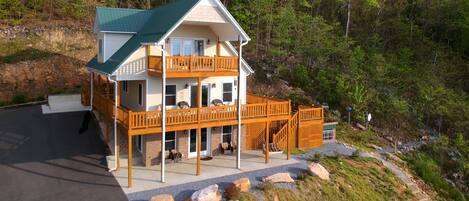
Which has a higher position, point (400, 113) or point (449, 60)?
point (449, 60)

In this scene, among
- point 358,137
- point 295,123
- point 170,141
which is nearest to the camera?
point 170,141

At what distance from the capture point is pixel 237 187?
14.2 m

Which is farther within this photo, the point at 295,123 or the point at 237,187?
the point at 295,123

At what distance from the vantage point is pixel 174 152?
1816 cm

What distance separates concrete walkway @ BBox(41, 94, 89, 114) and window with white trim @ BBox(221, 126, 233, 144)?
39.3 feet

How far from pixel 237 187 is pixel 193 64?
20.5 ft

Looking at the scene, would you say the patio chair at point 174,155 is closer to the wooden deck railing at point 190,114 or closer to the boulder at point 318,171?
the wooden deck railing at point 190,114

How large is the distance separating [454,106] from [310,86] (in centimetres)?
1162

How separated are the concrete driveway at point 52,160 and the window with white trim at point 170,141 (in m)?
3.28

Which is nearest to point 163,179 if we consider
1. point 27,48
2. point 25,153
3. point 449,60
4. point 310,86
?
point 25,153

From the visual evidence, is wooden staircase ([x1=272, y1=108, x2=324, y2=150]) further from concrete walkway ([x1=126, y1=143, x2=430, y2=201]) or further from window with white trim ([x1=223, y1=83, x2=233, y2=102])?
window with white trim ([x1=223, y1=83, x2=233, y2=102])

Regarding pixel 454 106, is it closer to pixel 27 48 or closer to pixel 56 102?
pixel 56 102

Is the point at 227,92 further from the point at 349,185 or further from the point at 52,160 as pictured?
the point at 52,160

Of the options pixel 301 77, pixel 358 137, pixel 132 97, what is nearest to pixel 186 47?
pixel 132 97
